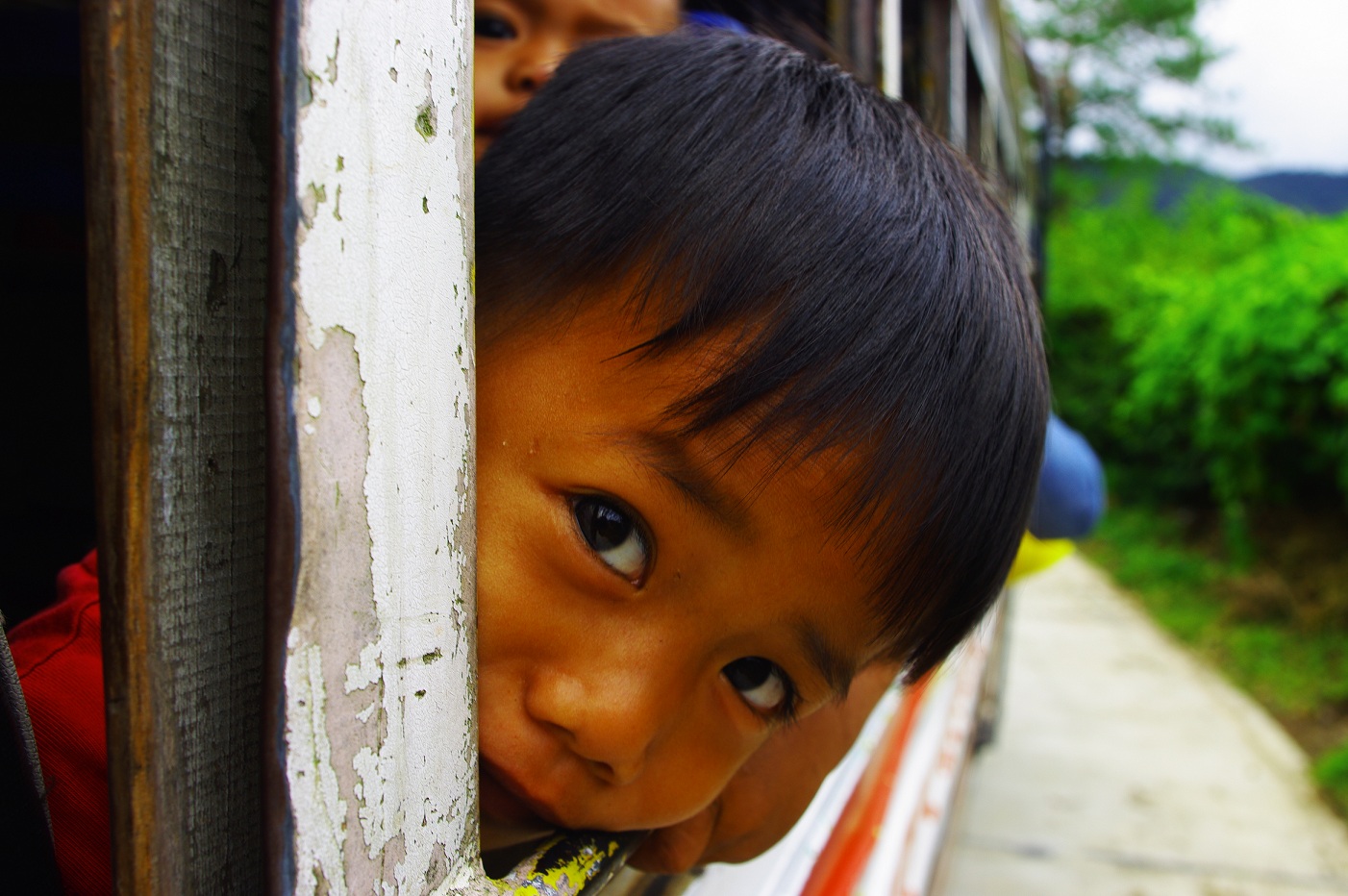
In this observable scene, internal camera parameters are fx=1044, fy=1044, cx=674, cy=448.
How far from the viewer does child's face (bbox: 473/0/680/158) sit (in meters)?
1.34

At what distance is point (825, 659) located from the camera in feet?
2.81

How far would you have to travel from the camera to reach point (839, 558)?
79 cm

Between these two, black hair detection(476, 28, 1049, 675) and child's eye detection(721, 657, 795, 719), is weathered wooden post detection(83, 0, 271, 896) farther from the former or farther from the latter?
child's eye detection(721, 657, 795, 719)

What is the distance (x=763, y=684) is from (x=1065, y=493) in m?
1.53

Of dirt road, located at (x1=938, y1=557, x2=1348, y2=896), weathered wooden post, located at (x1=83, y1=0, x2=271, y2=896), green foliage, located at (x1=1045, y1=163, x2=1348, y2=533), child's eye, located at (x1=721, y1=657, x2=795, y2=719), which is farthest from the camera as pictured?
green foliage, located at (x1=1045, y1=163, x2=1348, y2=533)

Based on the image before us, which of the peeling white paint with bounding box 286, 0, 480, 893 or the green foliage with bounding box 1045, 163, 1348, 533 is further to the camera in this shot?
the green foliage with bounding box 1045, 163, 1348, 533

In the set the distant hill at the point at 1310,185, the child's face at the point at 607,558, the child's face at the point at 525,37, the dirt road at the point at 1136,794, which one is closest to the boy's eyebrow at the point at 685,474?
the child's face at the point at 607,558

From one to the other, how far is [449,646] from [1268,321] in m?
7.04

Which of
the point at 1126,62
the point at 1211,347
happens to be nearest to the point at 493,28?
the point at 1211,347

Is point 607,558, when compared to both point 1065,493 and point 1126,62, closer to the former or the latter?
point 1065,493

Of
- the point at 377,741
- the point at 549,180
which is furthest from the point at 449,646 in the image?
the point at 549,180

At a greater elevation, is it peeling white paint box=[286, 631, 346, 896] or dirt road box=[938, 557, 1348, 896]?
peeling white paint box=[286, 631, 346, 896]

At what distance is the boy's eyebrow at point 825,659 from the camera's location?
825mm

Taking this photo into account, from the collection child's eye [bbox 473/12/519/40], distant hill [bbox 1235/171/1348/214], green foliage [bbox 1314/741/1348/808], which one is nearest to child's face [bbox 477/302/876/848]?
child's eye [bbox 473/12/519/40]
